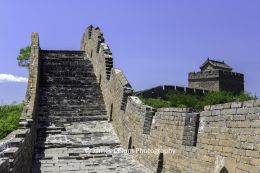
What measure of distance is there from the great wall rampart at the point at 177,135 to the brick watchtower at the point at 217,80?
2599cm

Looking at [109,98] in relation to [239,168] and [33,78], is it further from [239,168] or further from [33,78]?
[239,168]

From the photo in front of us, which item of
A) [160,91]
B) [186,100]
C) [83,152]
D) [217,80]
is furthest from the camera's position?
[217,80]

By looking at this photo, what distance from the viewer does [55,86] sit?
55.7ft

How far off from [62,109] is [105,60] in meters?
2.57

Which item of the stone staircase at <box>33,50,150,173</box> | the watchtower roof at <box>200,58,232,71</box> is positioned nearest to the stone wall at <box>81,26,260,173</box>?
the stone staircase at <box>33,50,150,173</box>

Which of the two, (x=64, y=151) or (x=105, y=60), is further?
(x=105, y=60)

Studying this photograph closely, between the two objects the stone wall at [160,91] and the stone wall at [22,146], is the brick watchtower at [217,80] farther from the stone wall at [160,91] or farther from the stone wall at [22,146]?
the stone wall at [22,146]

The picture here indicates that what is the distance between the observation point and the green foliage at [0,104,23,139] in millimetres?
15547

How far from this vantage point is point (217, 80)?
39.5m

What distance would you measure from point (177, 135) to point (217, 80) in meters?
31.5

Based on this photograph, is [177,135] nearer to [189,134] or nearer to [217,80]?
[189,134]

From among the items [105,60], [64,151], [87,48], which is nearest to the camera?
[64,151]

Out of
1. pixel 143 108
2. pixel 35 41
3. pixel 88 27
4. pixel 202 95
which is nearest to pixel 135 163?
pixel 143 108

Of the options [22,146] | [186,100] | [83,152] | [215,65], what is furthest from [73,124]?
[215,65]
